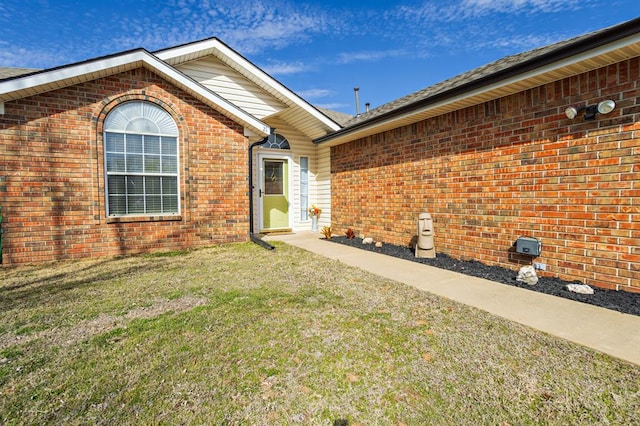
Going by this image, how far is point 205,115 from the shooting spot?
6.89 metres

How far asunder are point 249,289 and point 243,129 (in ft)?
15.0

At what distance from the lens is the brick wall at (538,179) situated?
11.9 ft

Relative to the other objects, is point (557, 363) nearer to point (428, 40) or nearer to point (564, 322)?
point (564, 322)

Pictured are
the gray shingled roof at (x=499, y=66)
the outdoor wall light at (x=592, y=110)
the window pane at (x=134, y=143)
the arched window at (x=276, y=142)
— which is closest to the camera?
the outdoor wall light at (x=592, y=110)

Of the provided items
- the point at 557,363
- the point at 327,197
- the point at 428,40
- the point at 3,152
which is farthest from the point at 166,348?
the point at 428,40

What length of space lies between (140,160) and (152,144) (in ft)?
1.36

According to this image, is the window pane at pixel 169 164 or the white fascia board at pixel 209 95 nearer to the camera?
the white fascia board at pixel 209 95

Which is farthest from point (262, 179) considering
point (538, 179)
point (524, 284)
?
point (524, 284)

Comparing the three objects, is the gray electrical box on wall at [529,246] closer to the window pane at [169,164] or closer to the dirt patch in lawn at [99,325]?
the dirt patch in lawn at [99,325]

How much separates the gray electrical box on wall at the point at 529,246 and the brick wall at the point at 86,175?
593 centimetres

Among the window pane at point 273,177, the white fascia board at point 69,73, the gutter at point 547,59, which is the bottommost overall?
the window pane at point 273,177

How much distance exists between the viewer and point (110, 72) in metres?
5.88

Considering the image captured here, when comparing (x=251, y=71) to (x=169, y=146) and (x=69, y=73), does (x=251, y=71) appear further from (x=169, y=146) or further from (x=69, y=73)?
(x=69, y=73)

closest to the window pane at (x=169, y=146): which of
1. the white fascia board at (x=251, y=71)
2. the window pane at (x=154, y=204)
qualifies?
the window pane at (x=154, y=204)
